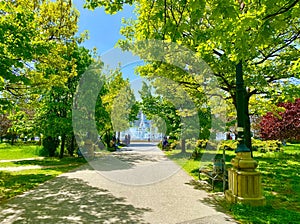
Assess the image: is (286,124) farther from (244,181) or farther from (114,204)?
A: (114,204)

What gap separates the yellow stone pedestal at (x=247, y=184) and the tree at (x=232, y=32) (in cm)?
228

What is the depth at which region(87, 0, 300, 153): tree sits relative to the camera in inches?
165

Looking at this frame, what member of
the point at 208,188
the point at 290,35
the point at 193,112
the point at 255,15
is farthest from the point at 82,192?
the point at 290,35

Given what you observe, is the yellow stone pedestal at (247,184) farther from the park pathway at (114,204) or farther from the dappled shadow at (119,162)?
the dappled shadow at (119,162)

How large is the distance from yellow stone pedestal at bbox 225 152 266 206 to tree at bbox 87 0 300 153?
89.6 inches

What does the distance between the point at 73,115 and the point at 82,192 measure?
31.0ft

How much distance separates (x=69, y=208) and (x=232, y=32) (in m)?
4.89

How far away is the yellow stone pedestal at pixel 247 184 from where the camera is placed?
17.4 ft

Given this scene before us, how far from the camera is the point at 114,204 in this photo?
564cm

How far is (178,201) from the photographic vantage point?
5.84 meters

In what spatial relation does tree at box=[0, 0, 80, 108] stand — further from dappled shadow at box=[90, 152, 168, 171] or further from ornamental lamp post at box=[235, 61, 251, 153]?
ornamental lamp post at box=[235, 61, 251, 153]

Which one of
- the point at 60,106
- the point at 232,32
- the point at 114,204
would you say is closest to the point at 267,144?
the point at 232,32

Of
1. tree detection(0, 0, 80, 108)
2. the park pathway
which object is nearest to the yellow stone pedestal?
the park pathway

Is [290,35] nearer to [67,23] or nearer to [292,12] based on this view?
[292,12]
